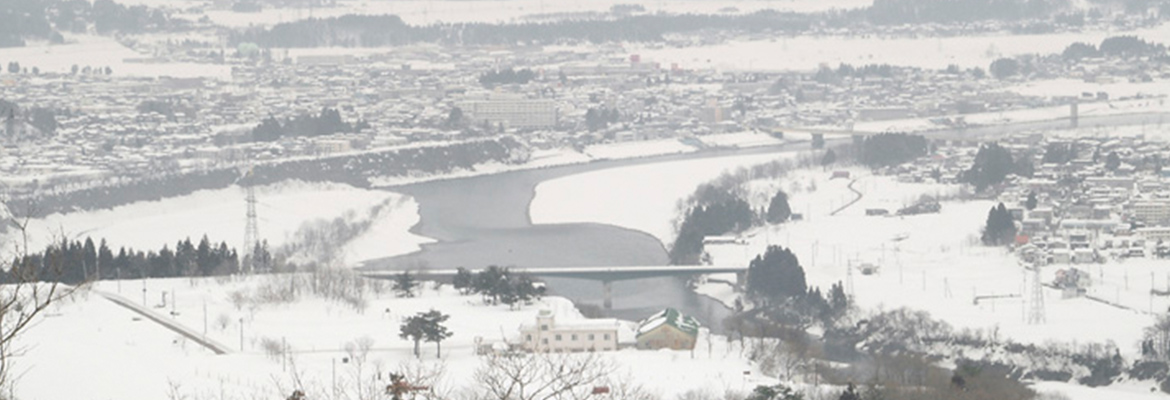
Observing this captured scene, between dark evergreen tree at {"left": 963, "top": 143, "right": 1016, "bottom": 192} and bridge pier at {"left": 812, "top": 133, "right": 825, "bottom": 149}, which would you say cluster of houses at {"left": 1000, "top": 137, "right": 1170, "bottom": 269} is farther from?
bridge pier at {"left": 812, "top": 133, "right": 825, "bottom": 149}

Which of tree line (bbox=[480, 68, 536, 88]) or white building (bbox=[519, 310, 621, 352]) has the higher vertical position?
tree line (bbox=[480, 68, 536, 88])

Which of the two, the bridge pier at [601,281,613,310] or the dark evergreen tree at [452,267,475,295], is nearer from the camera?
the dark evergreen tree at [452,267,475,295]

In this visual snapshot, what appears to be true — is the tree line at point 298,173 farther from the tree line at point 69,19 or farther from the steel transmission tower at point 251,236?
the tree line at point 69,19

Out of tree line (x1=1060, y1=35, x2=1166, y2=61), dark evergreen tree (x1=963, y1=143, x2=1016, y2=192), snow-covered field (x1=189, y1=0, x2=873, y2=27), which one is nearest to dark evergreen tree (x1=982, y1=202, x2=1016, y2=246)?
dark evergreen tree (x1=963, y1=143, x2=1016, y2=192)

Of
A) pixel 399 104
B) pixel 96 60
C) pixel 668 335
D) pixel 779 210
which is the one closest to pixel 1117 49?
pixel 399 104

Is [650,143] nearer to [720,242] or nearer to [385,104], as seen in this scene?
[385,104]

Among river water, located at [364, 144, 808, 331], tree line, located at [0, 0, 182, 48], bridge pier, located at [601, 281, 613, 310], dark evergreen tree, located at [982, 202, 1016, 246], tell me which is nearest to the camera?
bridge pier, located at [601, 281, 613, 310]
